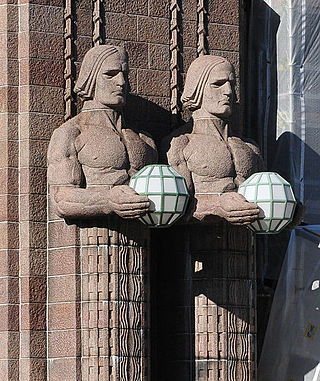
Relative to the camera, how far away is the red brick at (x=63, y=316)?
53.2 ft

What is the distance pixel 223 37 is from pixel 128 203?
3.02 meters

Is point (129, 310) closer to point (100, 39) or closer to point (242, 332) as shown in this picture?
point (242, 332)

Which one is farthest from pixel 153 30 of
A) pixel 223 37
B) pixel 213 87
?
pixel 213 87

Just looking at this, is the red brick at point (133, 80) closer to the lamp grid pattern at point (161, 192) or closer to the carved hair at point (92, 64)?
the carved hair at point (92, 64)

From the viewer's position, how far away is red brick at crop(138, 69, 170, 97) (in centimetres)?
1730

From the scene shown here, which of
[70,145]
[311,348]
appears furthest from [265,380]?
[70,145]

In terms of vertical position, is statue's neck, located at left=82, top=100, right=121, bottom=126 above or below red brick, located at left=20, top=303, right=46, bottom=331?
above

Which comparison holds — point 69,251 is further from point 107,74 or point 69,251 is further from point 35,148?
point 107,74

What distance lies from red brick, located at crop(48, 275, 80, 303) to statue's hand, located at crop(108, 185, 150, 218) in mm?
1027

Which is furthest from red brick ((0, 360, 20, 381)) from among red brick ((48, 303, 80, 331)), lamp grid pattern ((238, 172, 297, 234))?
lamp grid pattern ((238, 172, 297, 234))

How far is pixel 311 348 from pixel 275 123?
2.66 meters

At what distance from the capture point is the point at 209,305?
16.7 metres

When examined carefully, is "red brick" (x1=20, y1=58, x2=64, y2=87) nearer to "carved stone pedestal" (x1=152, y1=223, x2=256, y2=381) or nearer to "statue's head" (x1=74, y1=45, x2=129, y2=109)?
"statue's head" (x1=74, y1=45, x2=129, y2=109)

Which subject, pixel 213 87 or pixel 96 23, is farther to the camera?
pixel 96 23
